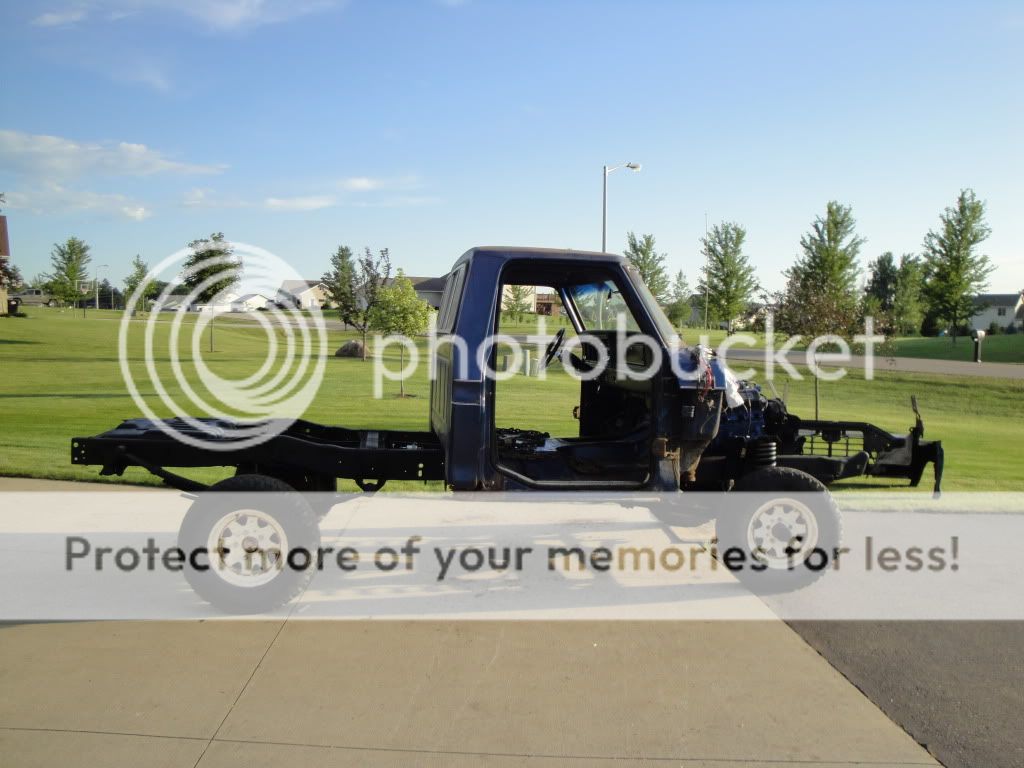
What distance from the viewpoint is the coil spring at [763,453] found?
230 inches

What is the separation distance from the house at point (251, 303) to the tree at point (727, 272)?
34115 mm

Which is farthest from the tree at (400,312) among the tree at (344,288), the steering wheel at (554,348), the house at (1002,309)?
the house at (1002,309)

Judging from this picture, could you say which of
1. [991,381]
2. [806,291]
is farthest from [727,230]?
[806,291]

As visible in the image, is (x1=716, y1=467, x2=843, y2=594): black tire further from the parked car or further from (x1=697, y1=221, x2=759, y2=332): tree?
the parked car

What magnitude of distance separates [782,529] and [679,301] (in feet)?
130

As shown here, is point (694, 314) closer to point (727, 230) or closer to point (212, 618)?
point (727, 230)

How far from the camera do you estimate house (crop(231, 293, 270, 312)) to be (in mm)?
62000

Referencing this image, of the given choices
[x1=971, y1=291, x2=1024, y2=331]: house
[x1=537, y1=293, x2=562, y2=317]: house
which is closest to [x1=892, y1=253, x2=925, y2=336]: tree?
[x1=971, y1=291, x2=1024, y2=331]: house

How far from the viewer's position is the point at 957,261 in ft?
130

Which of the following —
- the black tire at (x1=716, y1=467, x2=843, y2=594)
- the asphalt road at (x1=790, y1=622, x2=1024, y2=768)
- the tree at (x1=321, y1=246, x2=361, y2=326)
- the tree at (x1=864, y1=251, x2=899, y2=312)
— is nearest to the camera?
the asphalt road at (x1=790, y1=622, x2=1024, y2=768)

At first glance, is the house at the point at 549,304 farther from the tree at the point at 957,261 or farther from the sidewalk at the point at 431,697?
the tree at the point at 957,261

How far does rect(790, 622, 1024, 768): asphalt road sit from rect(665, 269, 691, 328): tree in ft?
115

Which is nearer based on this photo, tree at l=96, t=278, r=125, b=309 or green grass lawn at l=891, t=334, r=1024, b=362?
green grass lawn at l=891, t=334, r=1024, b=362

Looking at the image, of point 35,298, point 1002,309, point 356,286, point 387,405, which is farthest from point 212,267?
point 1002,309
